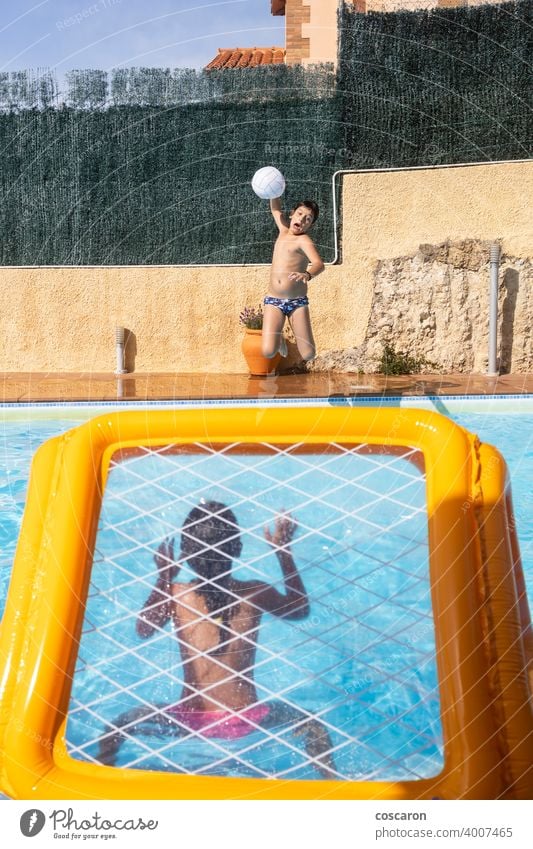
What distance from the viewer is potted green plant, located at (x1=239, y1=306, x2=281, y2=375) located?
880cm

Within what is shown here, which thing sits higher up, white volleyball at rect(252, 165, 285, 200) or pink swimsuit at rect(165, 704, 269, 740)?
white volleyball at rect(252, 165, 285, 200)

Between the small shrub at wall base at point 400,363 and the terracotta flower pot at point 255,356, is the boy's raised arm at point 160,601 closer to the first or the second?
the terracotta flower pot at point 255,356

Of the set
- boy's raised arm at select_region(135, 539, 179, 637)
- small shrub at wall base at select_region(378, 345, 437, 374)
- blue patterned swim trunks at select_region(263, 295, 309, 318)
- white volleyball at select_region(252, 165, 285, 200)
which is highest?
white volleyball at select_region(252, 165, 285, 200)

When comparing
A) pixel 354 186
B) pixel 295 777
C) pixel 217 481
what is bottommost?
pixel 295 777

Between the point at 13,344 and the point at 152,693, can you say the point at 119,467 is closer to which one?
the point at 152,693

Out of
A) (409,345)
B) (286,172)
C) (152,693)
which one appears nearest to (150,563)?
(152,693)

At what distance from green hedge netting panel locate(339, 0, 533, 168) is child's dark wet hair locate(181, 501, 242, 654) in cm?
721

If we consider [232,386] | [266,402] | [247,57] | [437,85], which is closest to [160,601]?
[266,402]

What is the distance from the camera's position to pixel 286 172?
9.34 meters

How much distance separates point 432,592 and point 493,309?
6387mm

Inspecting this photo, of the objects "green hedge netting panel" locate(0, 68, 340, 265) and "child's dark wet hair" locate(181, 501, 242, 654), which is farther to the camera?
"green hedge netting panel" locate(0, 68, 340, 265)

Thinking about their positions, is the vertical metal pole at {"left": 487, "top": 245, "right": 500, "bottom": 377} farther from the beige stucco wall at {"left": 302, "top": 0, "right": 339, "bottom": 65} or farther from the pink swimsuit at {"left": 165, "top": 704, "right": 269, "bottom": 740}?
the pink swimsuit at {"left": 165, "top": 704, "right": 269, "bottom": 740}

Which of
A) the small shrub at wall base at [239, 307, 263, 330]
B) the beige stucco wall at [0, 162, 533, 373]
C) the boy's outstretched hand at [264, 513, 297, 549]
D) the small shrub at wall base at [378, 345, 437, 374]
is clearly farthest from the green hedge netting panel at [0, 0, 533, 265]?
the boy's outstretched hand at [264, 513, 297, 549]
